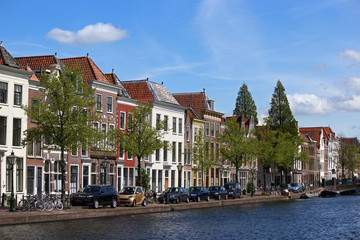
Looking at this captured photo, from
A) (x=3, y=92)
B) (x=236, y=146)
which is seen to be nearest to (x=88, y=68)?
(x=3, y=92)

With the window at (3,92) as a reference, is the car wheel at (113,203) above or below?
below

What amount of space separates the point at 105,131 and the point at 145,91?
49.8ft

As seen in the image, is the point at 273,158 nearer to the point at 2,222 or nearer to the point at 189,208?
the point at 189,208

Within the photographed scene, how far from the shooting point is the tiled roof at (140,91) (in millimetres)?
81000

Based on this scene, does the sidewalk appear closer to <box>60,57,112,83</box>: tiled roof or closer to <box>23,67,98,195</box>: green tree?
<box>23,67,98,195</box>: green tree

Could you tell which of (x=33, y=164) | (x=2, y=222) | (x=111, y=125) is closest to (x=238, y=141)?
(x=111, y=125)

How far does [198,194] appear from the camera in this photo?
217 ft

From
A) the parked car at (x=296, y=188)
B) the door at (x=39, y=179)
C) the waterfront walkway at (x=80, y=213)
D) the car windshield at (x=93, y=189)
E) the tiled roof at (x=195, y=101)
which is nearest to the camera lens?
the waterfront walkway at (x=80, y=213)

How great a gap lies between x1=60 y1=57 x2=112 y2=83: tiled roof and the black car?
20.4 meters

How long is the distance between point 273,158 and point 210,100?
49.3ft

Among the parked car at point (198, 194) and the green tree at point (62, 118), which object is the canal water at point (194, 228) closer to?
the green tree at point (62, 118)

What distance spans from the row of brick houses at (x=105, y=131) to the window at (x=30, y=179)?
93 millimetres

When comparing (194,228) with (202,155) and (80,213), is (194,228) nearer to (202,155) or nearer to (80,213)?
(80,213)

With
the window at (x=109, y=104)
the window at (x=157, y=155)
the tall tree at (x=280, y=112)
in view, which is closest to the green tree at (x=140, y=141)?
the window at (x=109, y=104)
